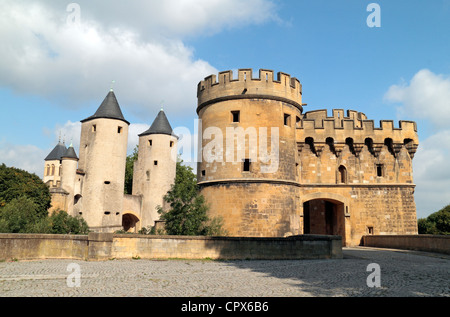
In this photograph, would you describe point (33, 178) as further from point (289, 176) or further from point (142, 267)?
point (142, 267)

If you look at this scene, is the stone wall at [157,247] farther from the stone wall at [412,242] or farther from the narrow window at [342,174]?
the narrow window at [342,174]

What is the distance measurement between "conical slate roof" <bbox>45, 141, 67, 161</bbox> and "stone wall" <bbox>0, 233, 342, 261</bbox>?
6051cm

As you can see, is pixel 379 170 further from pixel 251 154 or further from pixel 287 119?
pixel 251 154

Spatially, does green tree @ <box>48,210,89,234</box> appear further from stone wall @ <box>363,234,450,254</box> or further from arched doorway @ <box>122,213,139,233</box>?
stone wall @ <box>363,234,450,254</box>

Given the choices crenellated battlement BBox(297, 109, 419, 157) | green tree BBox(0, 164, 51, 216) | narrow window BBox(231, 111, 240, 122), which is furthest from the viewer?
green tree BBox(0, 164, 51, 216)

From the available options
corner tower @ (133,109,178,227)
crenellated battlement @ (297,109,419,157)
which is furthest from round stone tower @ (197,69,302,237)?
corner tower @ (133,109,178,227)

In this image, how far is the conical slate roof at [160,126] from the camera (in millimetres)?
A: 37625

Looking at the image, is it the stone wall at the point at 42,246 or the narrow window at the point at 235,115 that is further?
the narrow window at the point at 235,115

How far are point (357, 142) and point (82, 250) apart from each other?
1587 centimetres

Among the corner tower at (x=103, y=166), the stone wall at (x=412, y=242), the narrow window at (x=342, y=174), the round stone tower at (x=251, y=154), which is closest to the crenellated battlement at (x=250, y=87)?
the round stone tower at (x=251, y=154)

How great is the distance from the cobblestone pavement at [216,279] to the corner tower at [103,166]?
1927cm

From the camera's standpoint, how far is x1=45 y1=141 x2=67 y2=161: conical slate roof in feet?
222

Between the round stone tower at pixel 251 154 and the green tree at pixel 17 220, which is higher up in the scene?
the round stone tower at pixel 251 154
